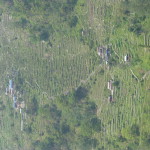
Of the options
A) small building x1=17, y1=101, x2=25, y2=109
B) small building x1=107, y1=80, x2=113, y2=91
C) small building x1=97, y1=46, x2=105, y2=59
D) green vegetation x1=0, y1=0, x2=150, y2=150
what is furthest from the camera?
small building x1=17, y1=101, x2=25, y2=109

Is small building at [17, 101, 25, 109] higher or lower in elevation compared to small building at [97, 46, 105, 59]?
lower

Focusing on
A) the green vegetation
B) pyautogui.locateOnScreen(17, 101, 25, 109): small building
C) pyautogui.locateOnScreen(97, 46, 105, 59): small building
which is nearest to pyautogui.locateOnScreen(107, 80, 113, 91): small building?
the green vegetation

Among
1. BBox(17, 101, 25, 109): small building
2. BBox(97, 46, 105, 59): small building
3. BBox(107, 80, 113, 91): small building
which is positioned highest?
BBox(97, 46, 105, 59): small building

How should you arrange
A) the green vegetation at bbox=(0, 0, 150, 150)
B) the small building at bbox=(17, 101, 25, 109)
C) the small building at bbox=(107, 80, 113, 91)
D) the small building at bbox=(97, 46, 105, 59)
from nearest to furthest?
the green vegetation at bbox=(0, 0, 150, 150) < the small building at bbox=(107, 80, 113, 91) < the small building at bbox=(97, 46, 105, 59) < the small building at bbox=(17, 101, 25, 109)

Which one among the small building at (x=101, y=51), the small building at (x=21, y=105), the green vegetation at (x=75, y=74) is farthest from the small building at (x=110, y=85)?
the small building at (x=21, y=105)

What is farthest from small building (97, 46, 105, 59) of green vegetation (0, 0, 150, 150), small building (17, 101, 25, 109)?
small building (17, 101, 25, 109)

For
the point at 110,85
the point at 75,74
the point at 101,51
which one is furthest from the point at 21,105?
the point at 101,51

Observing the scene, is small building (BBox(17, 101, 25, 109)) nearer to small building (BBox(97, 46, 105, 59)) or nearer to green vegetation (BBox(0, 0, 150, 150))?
green vegetation (BBox(0, 0, 150, 150))

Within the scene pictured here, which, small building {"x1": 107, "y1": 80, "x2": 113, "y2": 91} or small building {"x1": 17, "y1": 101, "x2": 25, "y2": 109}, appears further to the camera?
small building {"x1": 17, "y1": 101, "x2": 25, "y2": 109}

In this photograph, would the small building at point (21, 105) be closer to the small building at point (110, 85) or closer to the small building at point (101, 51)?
the small building at point (110, 85)
